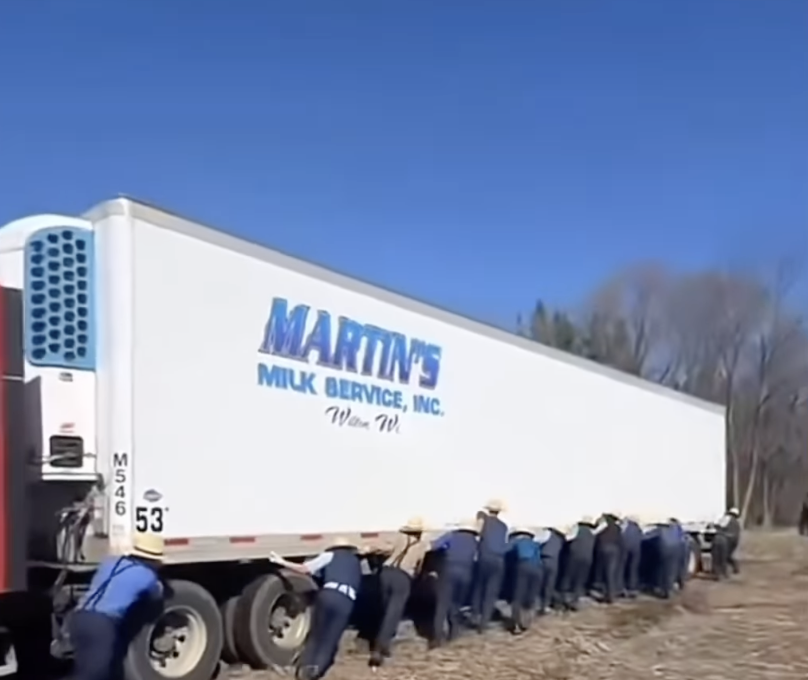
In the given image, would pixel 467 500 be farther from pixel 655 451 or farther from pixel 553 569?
pixel 655 451

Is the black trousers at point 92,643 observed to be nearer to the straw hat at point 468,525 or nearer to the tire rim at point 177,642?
the tire rim at point 177,642

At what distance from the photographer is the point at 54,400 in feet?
32.8

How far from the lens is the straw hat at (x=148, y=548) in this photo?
30.7ft

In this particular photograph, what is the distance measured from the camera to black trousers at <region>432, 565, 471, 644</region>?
13469mm

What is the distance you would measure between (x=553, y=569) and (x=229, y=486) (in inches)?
277

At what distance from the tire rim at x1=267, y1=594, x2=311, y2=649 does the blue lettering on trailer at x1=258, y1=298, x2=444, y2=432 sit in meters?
1.76

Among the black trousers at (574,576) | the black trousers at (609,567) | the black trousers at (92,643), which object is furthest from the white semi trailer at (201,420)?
the black trousers at (609,567)

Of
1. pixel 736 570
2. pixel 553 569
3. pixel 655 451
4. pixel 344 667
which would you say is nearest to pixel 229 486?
pixel 344 667

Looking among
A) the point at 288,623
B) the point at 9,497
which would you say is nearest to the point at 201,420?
the point at 9,497

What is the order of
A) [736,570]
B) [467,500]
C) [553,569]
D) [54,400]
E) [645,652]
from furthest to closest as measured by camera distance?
[736,570], [553,569], [467,500], [645,652], [54,400]

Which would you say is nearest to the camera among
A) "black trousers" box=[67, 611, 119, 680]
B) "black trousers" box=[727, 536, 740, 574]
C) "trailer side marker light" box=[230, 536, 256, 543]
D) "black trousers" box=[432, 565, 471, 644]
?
"black trousers" box=[67, 611, 119, 680]

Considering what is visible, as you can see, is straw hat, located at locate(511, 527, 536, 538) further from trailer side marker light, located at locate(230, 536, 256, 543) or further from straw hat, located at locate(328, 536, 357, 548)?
trailer side marker light, located at locate(230, 536, 256, 543)

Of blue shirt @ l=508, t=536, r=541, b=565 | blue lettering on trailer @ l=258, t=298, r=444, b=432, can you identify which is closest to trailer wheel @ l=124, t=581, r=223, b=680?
blue lettering on trailer @ l=258, t=298, r=444, b=432

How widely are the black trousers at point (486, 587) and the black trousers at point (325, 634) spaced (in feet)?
11.6
